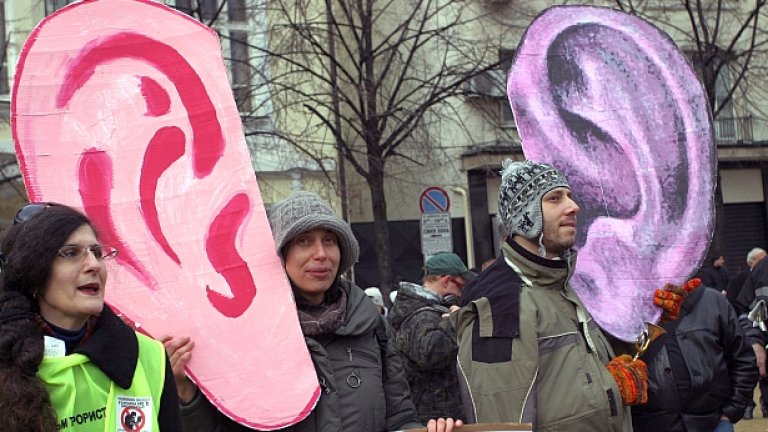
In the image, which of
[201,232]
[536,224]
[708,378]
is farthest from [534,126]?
[201,232]

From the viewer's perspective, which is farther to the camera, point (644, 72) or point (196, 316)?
point (644, 72)

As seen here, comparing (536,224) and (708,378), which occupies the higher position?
(536,224)

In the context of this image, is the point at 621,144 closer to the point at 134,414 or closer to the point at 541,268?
the point at 541,268

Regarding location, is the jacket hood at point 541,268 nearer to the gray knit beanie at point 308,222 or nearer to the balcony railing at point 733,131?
the gray knit beanie at point 308,222

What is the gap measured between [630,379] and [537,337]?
1.55ft

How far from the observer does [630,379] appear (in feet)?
13.4

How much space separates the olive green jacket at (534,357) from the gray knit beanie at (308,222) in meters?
0.49

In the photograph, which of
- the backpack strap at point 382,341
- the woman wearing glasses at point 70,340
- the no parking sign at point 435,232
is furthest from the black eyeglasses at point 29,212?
the no parking sign at point 435,232

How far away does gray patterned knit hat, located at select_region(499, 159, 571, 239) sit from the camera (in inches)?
159

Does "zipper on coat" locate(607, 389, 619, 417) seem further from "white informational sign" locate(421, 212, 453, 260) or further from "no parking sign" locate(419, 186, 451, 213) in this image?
"no parking sign" locate(419, 186, 451, 213)

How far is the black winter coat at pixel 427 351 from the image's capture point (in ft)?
16.1

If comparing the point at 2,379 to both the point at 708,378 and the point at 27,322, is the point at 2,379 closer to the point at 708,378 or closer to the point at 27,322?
the point at 27,322

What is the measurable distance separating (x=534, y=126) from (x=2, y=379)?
266 centimetres

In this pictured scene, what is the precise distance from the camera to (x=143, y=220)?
388 cm
